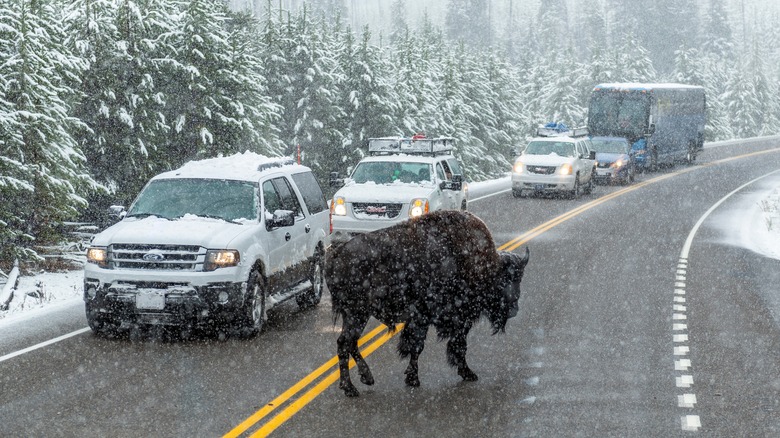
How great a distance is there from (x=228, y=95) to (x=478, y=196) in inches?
428

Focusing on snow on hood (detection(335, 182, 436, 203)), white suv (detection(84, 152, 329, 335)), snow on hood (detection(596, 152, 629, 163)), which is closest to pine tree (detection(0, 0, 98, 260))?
white suv (detection(84, 152, 329, 335))

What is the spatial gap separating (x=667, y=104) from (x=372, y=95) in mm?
14505

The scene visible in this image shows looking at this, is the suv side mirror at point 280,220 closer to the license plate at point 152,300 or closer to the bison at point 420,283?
the license plate at point 152,300

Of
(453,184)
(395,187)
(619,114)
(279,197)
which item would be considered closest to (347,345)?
(279,197)

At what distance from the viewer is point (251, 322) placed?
10758 millimetres

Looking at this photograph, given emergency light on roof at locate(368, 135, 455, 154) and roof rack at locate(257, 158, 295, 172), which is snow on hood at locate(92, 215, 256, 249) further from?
emergency light on roof at locate(368, 135, 455, 154)

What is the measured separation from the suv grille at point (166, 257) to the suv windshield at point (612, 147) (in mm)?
30263

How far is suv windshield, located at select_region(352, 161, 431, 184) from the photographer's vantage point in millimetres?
19453

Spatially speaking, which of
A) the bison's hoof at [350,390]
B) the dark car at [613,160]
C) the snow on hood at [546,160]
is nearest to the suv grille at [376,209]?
the bison's hoof at [350,390]

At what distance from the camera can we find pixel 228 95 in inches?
969

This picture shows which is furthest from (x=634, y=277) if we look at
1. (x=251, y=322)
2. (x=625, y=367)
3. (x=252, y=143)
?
(x=252, y=143)

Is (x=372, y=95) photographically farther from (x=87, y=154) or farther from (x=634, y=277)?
(x=634, y=277)

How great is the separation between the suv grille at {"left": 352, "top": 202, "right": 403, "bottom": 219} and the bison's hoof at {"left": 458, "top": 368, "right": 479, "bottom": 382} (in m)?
9.25

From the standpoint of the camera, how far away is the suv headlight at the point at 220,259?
1045 cm
